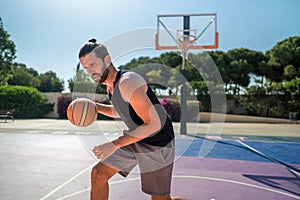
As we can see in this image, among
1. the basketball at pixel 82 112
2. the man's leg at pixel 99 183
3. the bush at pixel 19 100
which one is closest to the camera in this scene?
the man's leg at pixel 99 183

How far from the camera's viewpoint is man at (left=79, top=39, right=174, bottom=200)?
1.72 meters

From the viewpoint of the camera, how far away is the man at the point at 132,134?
172cm

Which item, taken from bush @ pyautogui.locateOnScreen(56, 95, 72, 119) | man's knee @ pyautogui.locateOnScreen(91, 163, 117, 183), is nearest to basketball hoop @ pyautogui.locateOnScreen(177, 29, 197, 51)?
man's knee @ pyautogui.locateOnScreen(91, 163, 117, 183)

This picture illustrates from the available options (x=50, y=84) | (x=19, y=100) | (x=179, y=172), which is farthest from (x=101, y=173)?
(x=50, y=84)

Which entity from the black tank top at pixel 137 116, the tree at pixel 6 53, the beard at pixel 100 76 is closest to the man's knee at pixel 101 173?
the black tank top at pixel 137 116

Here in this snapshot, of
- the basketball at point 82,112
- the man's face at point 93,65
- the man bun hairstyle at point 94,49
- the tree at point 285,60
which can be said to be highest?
the tree at point 285,60

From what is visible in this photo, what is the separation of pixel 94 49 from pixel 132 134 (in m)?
0.66

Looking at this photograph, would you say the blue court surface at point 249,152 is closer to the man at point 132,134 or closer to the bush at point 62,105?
the man at point 132,134

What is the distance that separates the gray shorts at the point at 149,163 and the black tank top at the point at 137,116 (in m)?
0.07

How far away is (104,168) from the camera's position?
201 cm

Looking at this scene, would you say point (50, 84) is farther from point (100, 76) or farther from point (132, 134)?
point (132, 134)

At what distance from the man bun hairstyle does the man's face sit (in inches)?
0.9

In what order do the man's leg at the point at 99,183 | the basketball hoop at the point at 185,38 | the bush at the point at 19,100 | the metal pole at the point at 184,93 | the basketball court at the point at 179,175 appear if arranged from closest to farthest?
the man's leg at the point at 99,183, the basketball court at the point at 179,175, the metal pole at the point at 184,93, the basketball hoop at the point at 185,38, the bush at the point at 19,100

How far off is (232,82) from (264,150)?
20337 millimetres
